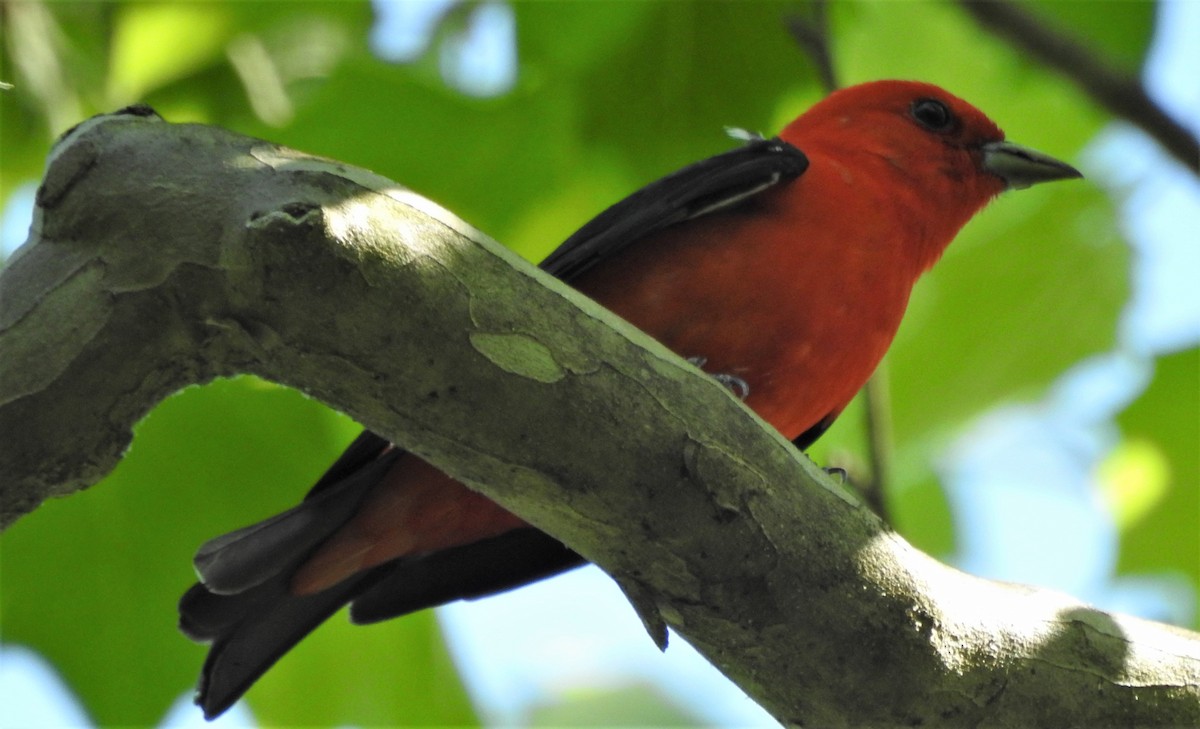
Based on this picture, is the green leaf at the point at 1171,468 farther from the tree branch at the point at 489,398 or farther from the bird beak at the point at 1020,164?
the tree branch at the point at 489,398

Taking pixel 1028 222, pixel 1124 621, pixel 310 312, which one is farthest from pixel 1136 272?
pixel 310 312

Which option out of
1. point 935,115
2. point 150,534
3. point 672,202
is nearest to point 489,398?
point 672,202

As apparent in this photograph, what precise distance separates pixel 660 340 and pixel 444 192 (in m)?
1.04

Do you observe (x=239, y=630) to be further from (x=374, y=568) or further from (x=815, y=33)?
(x=815, y=33)

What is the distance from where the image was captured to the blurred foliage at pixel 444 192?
383cm

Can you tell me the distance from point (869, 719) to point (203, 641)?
74.3 inches

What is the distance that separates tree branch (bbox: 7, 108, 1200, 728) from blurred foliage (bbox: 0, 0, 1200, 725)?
4.62ft

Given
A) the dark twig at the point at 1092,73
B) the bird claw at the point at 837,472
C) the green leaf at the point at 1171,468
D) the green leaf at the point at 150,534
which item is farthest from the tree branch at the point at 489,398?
the green leaf at the point at 1171,468

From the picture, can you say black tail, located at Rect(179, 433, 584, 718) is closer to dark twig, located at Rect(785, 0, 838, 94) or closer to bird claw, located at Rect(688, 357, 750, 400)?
bird claw, located at Rect(688, 357, 750, 400)

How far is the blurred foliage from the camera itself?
383 cm

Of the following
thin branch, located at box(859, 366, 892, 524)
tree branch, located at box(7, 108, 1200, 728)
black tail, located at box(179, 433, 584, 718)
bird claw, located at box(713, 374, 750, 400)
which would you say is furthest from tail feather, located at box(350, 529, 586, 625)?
tree branch, located at box(7, 108, 1200, 728)

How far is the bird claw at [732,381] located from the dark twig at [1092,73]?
56.1 inches

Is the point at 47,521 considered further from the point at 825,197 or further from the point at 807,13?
the point at 807,13

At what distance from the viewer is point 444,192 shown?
4.34 m
